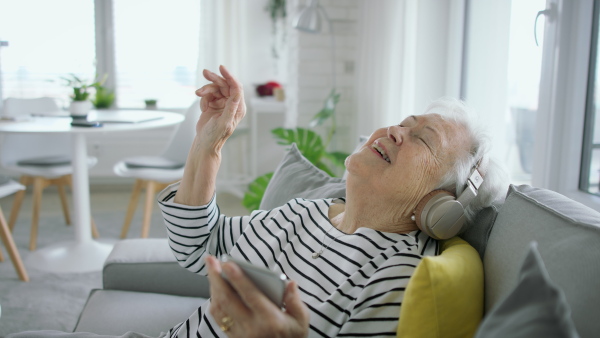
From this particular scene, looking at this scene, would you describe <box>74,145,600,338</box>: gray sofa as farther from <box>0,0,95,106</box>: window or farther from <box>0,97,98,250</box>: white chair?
<box>0,0,95,106</box>: window

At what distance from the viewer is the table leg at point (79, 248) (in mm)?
3055

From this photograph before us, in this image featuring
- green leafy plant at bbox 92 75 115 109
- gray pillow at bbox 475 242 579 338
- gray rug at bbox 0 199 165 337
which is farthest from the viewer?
green leafy plant at bbox 92 75 115 109

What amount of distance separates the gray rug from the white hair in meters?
1.83

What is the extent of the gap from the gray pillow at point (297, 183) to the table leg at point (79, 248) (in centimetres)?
171

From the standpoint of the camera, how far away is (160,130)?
16.3ft

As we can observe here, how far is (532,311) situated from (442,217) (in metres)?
0.56

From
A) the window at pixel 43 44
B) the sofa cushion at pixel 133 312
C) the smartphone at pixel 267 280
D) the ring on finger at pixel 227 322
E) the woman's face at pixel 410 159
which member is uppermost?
the window at pixel 43 44

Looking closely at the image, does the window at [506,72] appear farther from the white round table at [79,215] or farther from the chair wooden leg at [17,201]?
the chair wooden leg at [17,201]

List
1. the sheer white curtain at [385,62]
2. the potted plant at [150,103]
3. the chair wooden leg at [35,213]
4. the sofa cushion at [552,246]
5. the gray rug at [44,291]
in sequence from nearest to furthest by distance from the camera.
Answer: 1. the sofa cushion at [552,246]
2. the gray rug at [44,291]
3. the sheer white curtain at [385,62]
4. the chair wooden leg at [35,213]
5. the potted plant at [150,103]

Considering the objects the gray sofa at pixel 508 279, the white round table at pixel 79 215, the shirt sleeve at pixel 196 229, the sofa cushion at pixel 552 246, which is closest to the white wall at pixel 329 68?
the white round table at pixel 79 215

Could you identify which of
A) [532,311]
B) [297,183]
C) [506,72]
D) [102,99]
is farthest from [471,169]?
[102,99]

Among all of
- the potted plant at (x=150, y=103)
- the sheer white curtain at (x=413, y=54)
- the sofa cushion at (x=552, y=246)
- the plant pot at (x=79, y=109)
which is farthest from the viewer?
the potted plant at (x=150, y=103)

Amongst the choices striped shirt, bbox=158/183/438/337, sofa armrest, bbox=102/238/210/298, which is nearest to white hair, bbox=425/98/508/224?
striped shirt, bbox=158/183/438/337

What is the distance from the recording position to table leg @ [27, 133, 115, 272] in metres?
3.06
